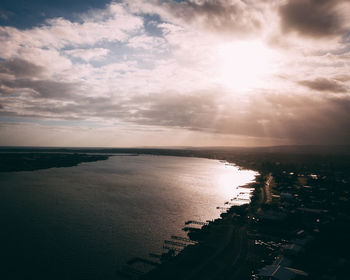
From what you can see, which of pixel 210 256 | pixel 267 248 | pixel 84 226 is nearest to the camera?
pixel 210 256

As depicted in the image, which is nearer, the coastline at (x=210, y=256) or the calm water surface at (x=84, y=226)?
the coastline at (x=210, y=256)

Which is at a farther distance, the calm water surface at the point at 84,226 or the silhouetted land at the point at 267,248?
the calm water surface at the point at 84,226

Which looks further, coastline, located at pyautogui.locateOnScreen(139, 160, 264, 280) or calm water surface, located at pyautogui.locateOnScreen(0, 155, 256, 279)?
calm water surface, located at pyautogui.locateOnScreen(0, 155, 256, 279)

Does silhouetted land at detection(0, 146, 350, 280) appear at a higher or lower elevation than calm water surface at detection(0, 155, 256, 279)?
higher

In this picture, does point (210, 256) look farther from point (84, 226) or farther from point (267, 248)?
point (84, 226)

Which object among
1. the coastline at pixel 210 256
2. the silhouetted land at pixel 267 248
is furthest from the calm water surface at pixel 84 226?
the silhouetted land at pixel 267 248

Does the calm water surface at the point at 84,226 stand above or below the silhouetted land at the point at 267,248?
below

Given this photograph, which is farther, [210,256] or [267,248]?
[267,248]

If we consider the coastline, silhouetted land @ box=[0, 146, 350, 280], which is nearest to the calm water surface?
the coastline

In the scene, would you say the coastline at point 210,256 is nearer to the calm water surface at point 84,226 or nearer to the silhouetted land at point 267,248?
the silhouetted land at point 267,248

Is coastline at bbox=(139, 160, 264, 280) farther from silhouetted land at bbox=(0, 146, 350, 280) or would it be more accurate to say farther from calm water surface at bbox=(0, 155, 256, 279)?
calm water surface at bbox=(0, 155, 256, 279)

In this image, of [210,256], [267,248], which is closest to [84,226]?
[210,256]

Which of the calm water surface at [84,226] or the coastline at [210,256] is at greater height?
the coastline at [210,256]
